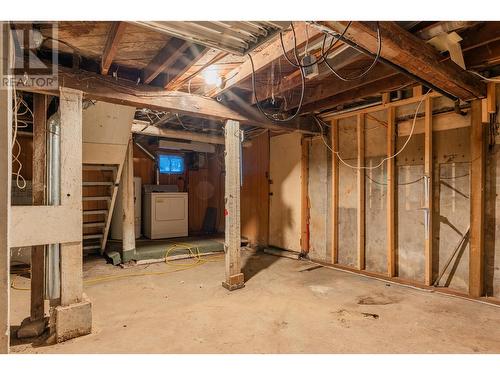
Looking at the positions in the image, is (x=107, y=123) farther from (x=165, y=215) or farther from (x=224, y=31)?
(x=224, y=31)

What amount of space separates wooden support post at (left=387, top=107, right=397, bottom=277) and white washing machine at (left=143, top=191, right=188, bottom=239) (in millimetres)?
3546

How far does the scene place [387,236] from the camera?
3293 mm

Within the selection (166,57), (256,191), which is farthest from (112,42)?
(256,191)

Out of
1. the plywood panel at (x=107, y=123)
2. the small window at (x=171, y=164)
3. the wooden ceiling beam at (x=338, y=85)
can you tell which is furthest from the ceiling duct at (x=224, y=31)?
the small window at (x=171, y=164)

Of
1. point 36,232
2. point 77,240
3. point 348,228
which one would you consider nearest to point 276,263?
point 348,228

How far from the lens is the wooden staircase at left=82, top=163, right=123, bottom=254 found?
388cm

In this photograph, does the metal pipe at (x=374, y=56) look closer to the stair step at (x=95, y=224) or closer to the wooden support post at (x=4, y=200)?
the wooden support post at (x=4, y=200)

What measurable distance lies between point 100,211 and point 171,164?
2014 mm

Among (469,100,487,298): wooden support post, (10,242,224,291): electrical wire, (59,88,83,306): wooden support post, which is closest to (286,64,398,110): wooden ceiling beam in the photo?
(469,100,487,298): wooden support post

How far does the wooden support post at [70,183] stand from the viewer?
2004mm

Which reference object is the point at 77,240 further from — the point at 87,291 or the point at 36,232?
the point at 87,291

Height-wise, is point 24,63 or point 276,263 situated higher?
point 24,63

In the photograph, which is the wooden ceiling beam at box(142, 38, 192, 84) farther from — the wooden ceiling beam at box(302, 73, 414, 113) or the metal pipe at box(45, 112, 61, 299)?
the wooden ceiling beam at box(302, 73, 414, 113)

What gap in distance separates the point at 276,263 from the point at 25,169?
13.1 ft
